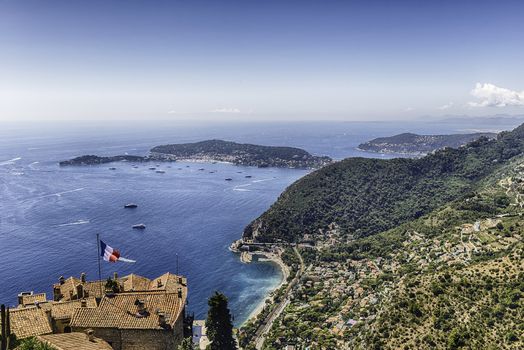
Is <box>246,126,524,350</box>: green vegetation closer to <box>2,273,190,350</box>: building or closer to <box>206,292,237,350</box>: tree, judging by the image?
<box>206,292,237,350</box>: tree

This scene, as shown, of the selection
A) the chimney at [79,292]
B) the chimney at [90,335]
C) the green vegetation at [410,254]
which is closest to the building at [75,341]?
the chimney at [90,335]

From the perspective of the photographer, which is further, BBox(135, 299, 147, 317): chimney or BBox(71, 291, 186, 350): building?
BBox(135, 299, 147, 317): chimney

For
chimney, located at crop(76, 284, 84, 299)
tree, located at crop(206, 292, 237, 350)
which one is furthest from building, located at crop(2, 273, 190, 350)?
tree, located at crop(206, 292, 237, 350)

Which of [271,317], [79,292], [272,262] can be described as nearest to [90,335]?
[79,292]

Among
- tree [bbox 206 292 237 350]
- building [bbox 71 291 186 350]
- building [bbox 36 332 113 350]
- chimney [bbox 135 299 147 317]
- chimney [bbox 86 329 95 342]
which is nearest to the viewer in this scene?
building [bbox 36 332 113 350]

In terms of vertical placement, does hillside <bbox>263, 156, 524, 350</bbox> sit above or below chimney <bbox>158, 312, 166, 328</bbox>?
below

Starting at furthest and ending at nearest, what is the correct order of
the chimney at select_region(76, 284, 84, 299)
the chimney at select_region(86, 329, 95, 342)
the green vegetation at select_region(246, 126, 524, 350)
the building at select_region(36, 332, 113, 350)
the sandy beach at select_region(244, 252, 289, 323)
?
the sandy beach at select_region(244, 252, 289, 323)
the green vegetation at select_region(246, 126, 524, 350)
the chimney at select_region(76, 284, 84, 299)
the chimney at select_region(86, 329, 95, 342)
the building at select_region(36, 332, 113, 350)

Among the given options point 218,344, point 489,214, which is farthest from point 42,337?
point 489,214
